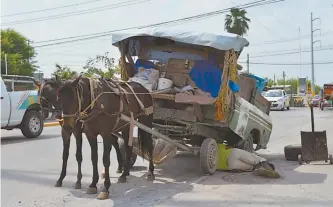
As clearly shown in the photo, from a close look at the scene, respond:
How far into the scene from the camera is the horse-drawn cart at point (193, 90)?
8.44 m

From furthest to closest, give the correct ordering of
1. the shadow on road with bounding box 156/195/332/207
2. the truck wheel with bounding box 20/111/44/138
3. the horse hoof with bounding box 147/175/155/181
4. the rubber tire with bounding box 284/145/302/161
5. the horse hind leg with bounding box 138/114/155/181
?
the truck wheel with bounding box 20/111/44/138 < the rubber tire with bounding box 284/145/302/161 < the horse hind leg with bounding box 138/114/155/181 < the horse hoof with bounding box 147/175/155/181 < the shadow on road with bounding box 156/195/332/207

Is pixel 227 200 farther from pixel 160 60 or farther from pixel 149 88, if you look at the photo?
pixel 160 60

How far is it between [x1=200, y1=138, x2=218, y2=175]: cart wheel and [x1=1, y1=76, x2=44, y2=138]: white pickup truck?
297 inches

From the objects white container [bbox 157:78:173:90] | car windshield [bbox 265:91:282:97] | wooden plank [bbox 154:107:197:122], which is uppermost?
white container [bbox 157:78:173:90]

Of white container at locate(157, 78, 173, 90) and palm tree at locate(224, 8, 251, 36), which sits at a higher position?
palm tree at locate(224, 8, 251, 36)

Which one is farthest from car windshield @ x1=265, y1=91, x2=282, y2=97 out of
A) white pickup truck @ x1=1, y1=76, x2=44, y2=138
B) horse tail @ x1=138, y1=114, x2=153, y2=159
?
horse tail @ x1=138, y1=114, x2=153, y2=159

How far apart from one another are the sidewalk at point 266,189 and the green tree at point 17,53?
152 feet

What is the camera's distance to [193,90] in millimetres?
8883

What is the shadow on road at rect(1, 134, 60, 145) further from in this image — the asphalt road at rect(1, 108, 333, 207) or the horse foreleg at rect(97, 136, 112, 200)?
the horse foreleg at rect(97, 136, 112, 200)

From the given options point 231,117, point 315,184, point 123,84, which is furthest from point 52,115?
point 315,184

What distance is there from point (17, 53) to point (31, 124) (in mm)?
42039

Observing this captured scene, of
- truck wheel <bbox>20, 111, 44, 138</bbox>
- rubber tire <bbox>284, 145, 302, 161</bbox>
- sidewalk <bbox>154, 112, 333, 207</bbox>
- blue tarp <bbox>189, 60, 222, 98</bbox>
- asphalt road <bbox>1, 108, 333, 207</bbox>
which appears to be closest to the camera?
sidewalk <bbox>154, 112, 333, 207</bbox>

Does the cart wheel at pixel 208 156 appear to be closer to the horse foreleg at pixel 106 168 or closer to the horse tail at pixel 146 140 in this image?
the horse tail at pixel 146 140

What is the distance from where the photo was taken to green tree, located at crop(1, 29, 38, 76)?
51000mm
